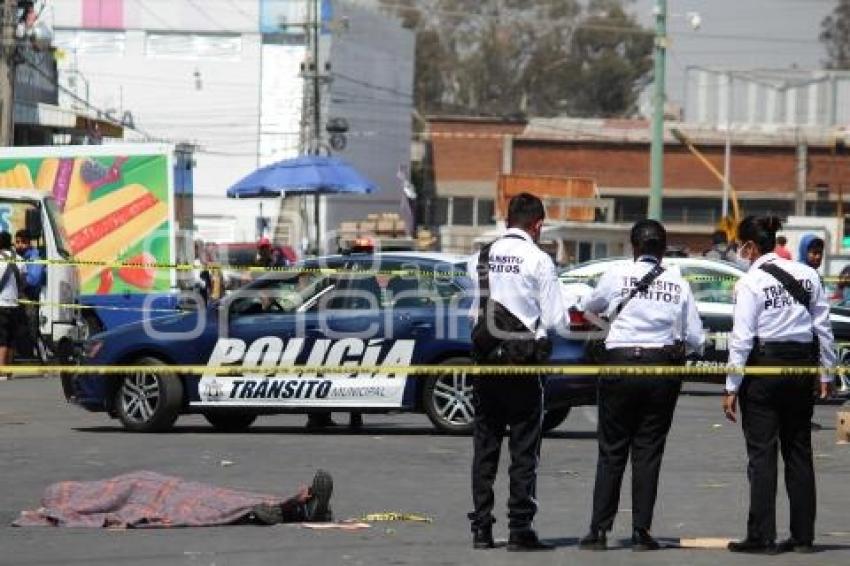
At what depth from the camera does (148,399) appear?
55.4 ft

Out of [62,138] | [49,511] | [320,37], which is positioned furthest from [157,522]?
[320,37]

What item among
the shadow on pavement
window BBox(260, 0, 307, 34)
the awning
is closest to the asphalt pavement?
the shadow on pavement

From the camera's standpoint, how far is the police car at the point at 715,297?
21.6 m

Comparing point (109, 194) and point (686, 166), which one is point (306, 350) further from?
point (686, 166)

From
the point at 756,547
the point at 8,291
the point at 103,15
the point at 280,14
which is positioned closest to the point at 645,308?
the point at 756,547

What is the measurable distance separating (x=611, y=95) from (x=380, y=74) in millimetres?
26099

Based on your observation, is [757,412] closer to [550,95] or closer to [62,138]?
[62,138]

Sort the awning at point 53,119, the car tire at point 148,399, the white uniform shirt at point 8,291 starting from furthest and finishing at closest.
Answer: the awning at point 53,119 → the white uniform shirt at point 8,291 → the car tire at point 148,399

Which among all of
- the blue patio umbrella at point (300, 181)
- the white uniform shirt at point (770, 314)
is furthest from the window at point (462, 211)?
the white uniform shirt at point (770, 314)

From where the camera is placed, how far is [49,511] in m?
11.0

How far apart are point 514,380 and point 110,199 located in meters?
19.2

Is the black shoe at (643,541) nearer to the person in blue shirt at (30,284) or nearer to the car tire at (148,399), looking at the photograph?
the car tire at (148,399)

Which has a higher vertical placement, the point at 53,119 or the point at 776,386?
the point at 53,119

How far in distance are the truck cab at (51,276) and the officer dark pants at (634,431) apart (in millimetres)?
15568
